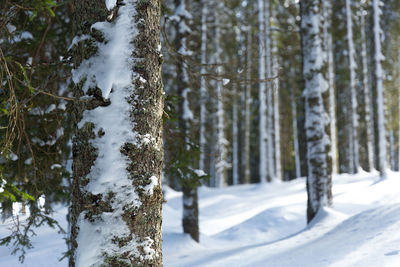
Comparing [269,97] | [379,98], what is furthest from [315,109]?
[269,97]

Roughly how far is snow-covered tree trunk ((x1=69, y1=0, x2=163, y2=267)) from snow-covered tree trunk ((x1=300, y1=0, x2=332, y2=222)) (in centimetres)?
466

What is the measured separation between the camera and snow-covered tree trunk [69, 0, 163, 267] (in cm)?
221

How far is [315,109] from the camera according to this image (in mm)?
6523

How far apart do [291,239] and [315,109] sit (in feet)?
8.18

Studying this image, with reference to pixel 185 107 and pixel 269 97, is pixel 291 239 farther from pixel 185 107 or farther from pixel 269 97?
pixel 269 97

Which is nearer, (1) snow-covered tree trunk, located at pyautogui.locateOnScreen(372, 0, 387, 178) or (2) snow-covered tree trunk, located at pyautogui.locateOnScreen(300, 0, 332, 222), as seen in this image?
(2) snow-covered tree trunk, located at pyautogui.locateOnScreen(300, 0, 332, 222)

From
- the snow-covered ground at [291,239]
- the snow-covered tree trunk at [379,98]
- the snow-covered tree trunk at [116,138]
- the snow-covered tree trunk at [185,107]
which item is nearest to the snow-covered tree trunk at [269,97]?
the snow-covered tree trunk at [379,98]

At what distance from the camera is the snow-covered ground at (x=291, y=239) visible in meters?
3.96

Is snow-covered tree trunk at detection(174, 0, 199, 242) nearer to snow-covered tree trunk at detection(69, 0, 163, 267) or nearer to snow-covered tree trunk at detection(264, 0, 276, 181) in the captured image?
snow-covered tree trunk at detection(69, 0, 163, 267)

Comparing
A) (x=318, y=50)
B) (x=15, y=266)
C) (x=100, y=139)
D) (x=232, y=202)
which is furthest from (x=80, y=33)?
(x=232, y=202)

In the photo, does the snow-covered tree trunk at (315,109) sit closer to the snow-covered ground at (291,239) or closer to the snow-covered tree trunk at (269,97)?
the snow-covered ground at (291,239)

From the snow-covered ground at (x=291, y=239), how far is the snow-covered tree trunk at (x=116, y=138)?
2.48 m

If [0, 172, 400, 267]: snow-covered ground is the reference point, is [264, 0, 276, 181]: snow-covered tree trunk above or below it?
above

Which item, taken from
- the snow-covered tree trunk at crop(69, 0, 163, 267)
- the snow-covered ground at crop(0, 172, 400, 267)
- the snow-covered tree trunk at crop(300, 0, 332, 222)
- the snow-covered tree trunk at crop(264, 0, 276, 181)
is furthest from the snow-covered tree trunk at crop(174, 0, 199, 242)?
the snow-covered tree trunk at crop(264, 0, 276, 181)
